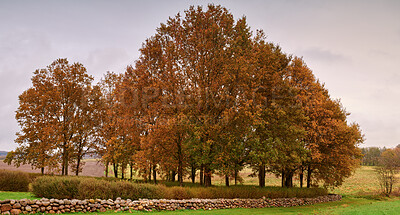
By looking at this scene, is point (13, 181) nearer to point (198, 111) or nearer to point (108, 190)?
point (108, 190)

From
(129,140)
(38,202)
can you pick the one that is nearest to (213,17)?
(129,140)

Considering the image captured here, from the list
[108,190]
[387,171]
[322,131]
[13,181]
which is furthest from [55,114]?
[387,171]

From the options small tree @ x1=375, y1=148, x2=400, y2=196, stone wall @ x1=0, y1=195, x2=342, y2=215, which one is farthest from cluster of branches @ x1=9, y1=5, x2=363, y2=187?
small tree @ x1=375, y1=148, x2=400, y2=196

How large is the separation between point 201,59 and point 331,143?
18.5 m

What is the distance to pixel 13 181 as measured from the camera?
19750mm

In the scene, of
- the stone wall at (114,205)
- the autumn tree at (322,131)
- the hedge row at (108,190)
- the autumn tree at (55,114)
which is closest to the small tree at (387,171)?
the autumn tree at (322,131)

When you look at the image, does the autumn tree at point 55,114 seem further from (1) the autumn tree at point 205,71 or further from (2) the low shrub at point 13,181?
(1) the autumn tree at point 205,71

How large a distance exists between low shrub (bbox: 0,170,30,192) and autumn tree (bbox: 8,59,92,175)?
6660mm

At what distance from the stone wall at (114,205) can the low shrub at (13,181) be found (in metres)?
10.2

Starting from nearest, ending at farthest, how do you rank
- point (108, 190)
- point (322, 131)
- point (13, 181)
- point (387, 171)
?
point (108, 190) < point (13, 181) < point (322, 131) < point (387, 171)

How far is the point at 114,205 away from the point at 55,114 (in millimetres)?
19544

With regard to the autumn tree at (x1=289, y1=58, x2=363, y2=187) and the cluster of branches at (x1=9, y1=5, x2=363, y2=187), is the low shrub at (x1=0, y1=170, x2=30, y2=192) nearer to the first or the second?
the cluster of branches at (x1=9, y1=5, x2=363, y2=187)

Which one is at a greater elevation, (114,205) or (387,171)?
(114,205)

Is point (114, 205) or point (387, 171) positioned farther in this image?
point (387, 171)
